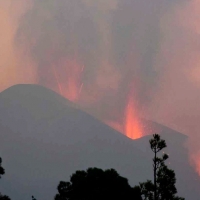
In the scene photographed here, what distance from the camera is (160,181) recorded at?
47.2 metres

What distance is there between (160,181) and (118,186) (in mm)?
5247

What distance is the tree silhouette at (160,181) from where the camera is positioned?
151 feet

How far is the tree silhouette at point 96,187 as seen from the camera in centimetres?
4678

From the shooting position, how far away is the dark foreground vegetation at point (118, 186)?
151 feet

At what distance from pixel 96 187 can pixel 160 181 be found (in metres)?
8.03

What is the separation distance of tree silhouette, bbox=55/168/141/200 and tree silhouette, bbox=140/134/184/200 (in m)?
1.45

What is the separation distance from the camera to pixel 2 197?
1384 inches

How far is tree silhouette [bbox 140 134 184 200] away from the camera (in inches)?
1816

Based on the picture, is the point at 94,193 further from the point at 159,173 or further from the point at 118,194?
the point at 159,173

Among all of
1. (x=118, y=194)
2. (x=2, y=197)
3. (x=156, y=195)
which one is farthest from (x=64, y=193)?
(x=2, y=197)

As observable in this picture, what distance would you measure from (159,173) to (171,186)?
8.14 ft

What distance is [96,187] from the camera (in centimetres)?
4803

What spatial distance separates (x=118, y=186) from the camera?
1877 inches

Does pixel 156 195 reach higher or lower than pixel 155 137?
lower
